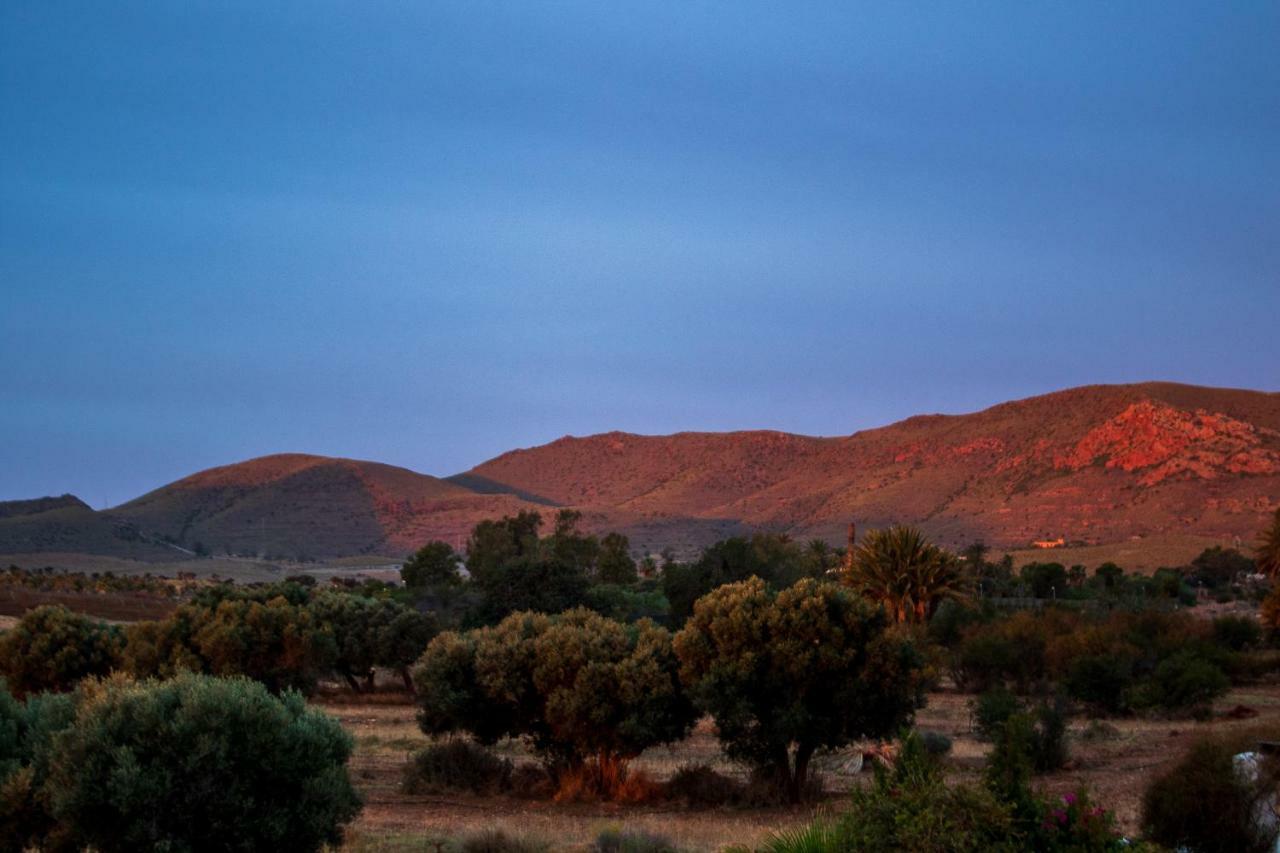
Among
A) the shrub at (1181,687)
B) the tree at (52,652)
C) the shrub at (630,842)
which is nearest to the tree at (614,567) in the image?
the tree at (52,652)

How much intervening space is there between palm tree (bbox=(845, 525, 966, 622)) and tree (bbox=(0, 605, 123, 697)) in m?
27.3

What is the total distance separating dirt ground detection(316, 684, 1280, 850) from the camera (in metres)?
16.8

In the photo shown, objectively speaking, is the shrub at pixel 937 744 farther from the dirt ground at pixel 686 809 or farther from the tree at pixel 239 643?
the tree at pixel 239 643

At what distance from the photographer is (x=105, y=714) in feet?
39.0

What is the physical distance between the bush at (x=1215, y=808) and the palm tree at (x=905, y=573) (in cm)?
3361

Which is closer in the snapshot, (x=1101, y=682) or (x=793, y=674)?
(x=793, y=674)

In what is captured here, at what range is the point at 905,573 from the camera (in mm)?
47938

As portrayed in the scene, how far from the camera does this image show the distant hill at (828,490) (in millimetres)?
121312

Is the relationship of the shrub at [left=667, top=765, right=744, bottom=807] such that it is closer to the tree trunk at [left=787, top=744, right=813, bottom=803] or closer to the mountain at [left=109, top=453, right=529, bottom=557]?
the tree trunk at [left=787, top=744, right=813, bottom=803]

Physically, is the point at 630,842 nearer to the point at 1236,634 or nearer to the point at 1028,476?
the point at 1236,634

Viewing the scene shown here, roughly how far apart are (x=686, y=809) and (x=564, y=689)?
3036 millimetres

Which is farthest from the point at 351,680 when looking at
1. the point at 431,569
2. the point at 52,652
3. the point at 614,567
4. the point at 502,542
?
the point at 614,567

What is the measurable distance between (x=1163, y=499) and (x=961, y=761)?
4156 inches

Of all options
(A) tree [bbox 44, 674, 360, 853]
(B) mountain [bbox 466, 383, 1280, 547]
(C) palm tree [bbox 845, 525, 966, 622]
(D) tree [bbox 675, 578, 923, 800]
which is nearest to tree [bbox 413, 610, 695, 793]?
(D) tree [bbox 675, 578, 923, 800]
